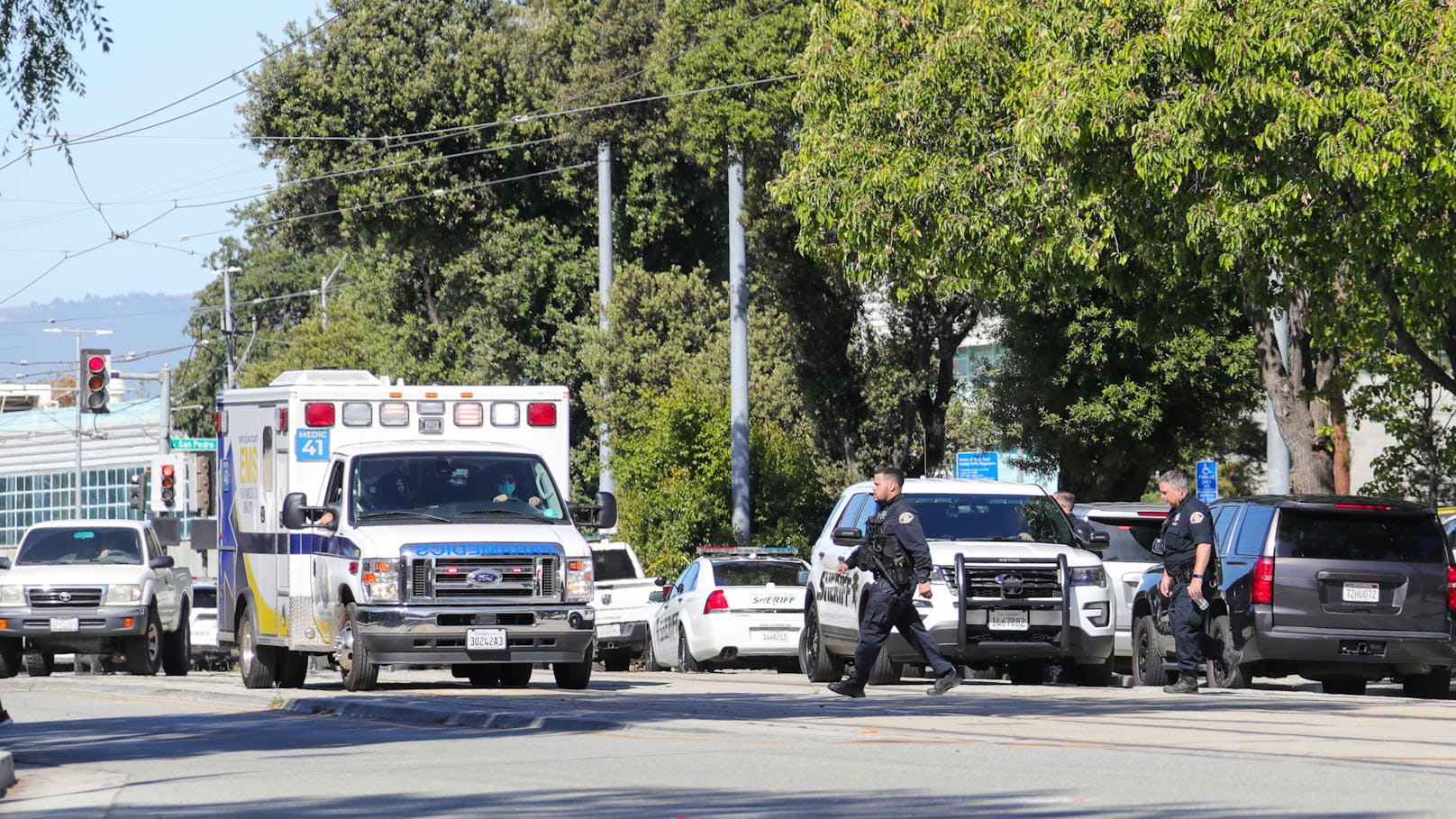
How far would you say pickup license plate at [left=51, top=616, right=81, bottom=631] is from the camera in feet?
86.9

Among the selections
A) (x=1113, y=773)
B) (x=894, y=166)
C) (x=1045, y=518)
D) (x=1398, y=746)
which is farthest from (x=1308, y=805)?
(x=894, y=166)

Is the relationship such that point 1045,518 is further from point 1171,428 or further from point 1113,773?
point 1171,428

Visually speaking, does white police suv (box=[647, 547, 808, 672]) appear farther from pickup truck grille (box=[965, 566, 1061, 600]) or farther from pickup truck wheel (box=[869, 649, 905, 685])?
pickup truck grille (box=[965, 566, 1061, 600])

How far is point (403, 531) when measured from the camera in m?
18.6

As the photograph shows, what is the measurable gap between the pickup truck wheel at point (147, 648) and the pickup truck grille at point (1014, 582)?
1237cm

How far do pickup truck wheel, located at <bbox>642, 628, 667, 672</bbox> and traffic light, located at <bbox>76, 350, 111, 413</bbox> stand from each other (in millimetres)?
16724

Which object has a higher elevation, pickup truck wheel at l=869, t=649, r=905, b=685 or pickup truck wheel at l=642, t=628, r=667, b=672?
pickup truck wheel at l=869, t=649, r=905, b=685

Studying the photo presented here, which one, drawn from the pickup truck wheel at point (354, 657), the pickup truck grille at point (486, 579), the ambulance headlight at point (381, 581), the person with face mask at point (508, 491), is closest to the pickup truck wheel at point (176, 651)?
the pickup truck wheel at point (354, 657)

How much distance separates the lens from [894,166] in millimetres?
25453

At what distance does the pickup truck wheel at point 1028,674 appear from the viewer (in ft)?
73.8

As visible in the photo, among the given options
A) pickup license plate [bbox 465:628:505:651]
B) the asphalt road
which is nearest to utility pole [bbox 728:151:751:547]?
the asphalt road

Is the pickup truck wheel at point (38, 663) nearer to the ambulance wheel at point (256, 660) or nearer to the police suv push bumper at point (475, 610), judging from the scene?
the ambulance wheel at point (256, 660)

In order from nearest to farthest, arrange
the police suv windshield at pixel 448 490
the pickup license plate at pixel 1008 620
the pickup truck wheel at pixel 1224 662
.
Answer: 1. the pickup license plate at pixel 1008 620
2. the pickup truck wheel at pixel 1224 662
3. the police suv windshield at pixel 448 490

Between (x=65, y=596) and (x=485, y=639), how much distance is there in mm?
10207
